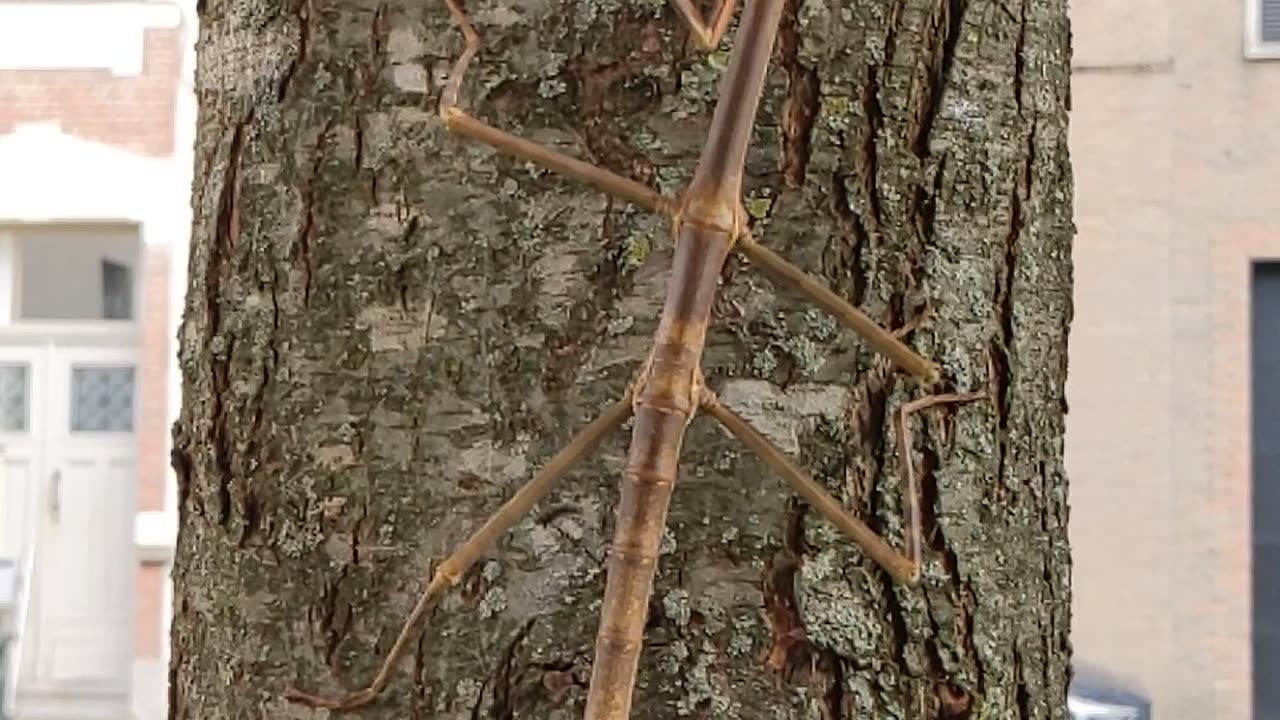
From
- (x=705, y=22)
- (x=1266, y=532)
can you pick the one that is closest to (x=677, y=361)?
(x=705, y=22)

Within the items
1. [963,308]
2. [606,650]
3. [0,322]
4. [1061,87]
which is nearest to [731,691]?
[606,650]

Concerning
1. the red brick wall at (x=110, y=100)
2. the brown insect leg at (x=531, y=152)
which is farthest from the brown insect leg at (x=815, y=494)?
the red brick wall at (x=110, y=100)

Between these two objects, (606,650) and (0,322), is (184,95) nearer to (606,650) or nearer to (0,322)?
(0,322)

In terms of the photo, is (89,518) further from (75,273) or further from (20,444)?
(75,273)

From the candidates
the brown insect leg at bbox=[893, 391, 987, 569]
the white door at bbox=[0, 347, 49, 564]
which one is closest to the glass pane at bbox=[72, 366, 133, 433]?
the white door at bbox=[0, 347, 49, 564]

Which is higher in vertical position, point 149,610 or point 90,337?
point 90,337

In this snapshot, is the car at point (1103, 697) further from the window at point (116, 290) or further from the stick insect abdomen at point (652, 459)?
the stick insect abdomen at point (652, 459)
